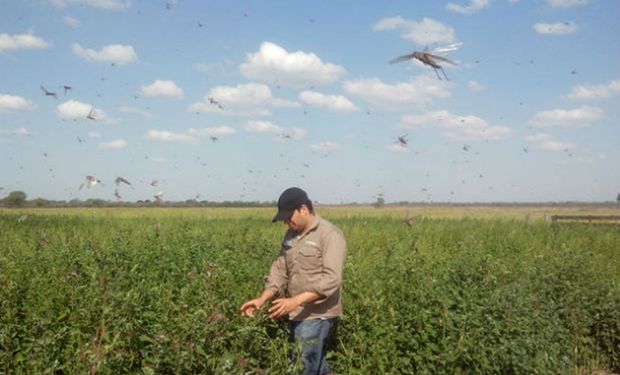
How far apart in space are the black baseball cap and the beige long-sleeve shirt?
0.21m

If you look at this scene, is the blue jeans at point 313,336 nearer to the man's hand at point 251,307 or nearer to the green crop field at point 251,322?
the green crop field at point 251,322

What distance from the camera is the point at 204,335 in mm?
3938

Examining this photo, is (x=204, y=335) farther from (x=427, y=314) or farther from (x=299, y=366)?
(x=427, y=314)

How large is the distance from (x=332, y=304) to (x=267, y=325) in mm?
530

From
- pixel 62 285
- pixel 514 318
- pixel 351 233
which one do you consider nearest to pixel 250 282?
pixel 62 285

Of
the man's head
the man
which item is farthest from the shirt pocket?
the man's head

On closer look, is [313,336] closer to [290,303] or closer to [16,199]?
[290,303]

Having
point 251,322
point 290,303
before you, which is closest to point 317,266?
point 290,303

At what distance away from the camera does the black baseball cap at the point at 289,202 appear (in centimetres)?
450

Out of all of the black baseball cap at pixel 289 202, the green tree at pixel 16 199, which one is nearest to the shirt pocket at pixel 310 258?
the black baseball cap at pixel 289 202

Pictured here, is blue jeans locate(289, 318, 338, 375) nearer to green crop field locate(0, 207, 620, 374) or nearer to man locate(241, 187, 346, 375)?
man locate(241, 187, 346, 375)

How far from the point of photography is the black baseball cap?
450 cm

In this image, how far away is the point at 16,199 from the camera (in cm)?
6406

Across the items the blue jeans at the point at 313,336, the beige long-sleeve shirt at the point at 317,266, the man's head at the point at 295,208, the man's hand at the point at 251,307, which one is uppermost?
the man's head at the point at 295,208
